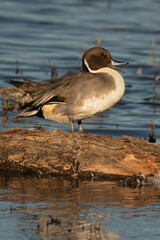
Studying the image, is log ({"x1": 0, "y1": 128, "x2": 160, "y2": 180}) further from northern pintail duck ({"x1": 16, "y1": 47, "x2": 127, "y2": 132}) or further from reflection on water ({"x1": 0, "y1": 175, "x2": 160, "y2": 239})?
northern pintail duck ({"x1": 16, "y1": 47, "x2": 127, "y2": 132})

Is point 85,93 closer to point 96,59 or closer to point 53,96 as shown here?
point 53,96

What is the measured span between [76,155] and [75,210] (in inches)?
45.5

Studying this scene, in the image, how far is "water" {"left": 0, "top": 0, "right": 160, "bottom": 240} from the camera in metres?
4.43

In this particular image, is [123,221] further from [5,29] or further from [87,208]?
[5,29]

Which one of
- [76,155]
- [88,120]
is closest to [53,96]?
[76,155]

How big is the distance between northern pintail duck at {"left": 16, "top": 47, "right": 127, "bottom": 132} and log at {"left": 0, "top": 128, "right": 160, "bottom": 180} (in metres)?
0.60

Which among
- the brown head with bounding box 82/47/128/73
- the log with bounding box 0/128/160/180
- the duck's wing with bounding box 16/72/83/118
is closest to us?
the log with bounding box 0/128/160/180

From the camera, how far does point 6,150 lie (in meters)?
6.00

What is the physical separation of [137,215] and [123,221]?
0.22 meters

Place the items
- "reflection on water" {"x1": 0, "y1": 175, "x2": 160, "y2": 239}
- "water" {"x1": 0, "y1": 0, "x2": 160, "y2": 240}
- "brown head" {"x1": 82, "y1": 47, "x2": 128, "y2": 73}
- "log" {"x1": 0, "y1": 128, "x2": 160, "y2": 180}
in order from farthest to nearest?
"brown head" {"x1": 82, "y1": 47, "x2": 128, "y2": 73}
"log" {"x1": 0, "y1": 128, "x2": 160, "y2": 180}
"water" {"x1": 0, "y1": 0, "x2": 160, "y2": 240}
"reflection on water" {"x1": 0, "y1": 175, "x2": 160, "y2": 239}

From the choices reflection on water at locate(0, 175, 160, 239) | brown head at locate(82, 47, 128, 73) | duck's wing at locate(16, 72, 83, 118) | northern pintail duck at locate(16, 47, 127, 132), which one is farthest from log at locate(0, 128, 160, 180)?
brown head at locate(82, 47, 128, 73)

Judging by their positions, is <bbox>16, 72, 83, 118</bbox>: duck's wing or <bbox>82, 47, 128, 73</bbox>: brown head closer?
<bbox>16, 72, 83, 118</bbox>: duck's wing

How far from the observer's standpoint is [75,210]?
473 centimetres

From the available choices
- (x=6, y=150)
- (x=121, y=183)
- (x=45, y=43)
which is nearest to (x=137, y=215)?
(x=121, y=183)
